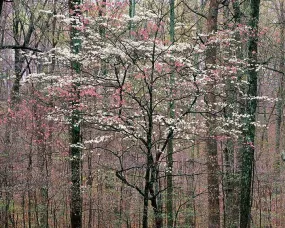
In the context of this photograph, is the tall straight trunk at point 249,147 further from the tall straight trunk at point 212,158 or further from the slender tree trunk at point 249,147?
the tall straight trunk at point 212,158

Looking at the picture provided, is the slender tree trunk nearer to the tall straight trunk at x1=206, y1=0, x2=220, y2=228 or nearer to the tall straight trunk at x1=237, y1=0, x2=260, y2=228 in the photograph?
the tall straight trunk at x1=237, y1=0, x2=260, y2=228

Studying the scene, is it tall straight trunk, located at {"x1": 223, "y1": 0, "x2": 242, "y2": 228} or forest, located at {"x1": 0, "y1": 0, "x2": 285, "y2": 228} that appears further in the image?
tall straight trunk, located at {"x1": 223, "y1": 0, "x2": 242, "y2": 228}

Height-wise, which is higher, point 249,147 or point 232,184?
point 249,147

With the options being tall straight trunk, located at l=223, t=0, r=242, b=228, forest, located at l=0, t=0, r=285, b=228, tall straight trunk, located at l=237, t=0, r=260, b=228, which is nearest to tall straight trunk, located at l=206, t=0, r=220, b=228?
forest, located at l=0, t=0, r=285, b=228

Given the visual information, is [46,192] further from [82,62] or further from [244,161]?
[244,161]

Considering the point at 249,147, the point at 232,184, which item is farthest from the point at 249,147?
the point at 232,184

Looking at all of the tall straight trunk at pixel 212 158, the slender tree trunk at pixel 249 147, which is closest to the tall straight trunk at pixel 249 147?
the slender tree trunk at pixel 249 147

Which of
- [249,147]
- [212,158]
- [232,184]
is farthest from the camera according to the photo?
[232,184]

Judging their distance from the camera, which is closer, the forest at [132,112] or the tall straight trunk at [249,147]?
the forest at [132,112]

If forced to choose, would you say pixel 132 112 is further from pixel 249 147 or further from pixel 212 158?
pixel 249 147

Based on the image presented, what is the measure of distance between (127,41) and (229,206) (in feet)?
21.2

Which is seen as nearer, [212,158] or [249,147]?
[249,147]

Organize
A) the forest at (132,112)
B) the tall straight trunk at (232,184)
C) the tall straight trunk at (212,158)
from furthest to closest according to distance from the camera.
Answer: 1. the tall straight trunk at (232,184)
2. the tall straight trunk at (212,158)
3. the forest at (132,112)

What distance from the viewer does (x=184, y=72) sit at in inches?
331
